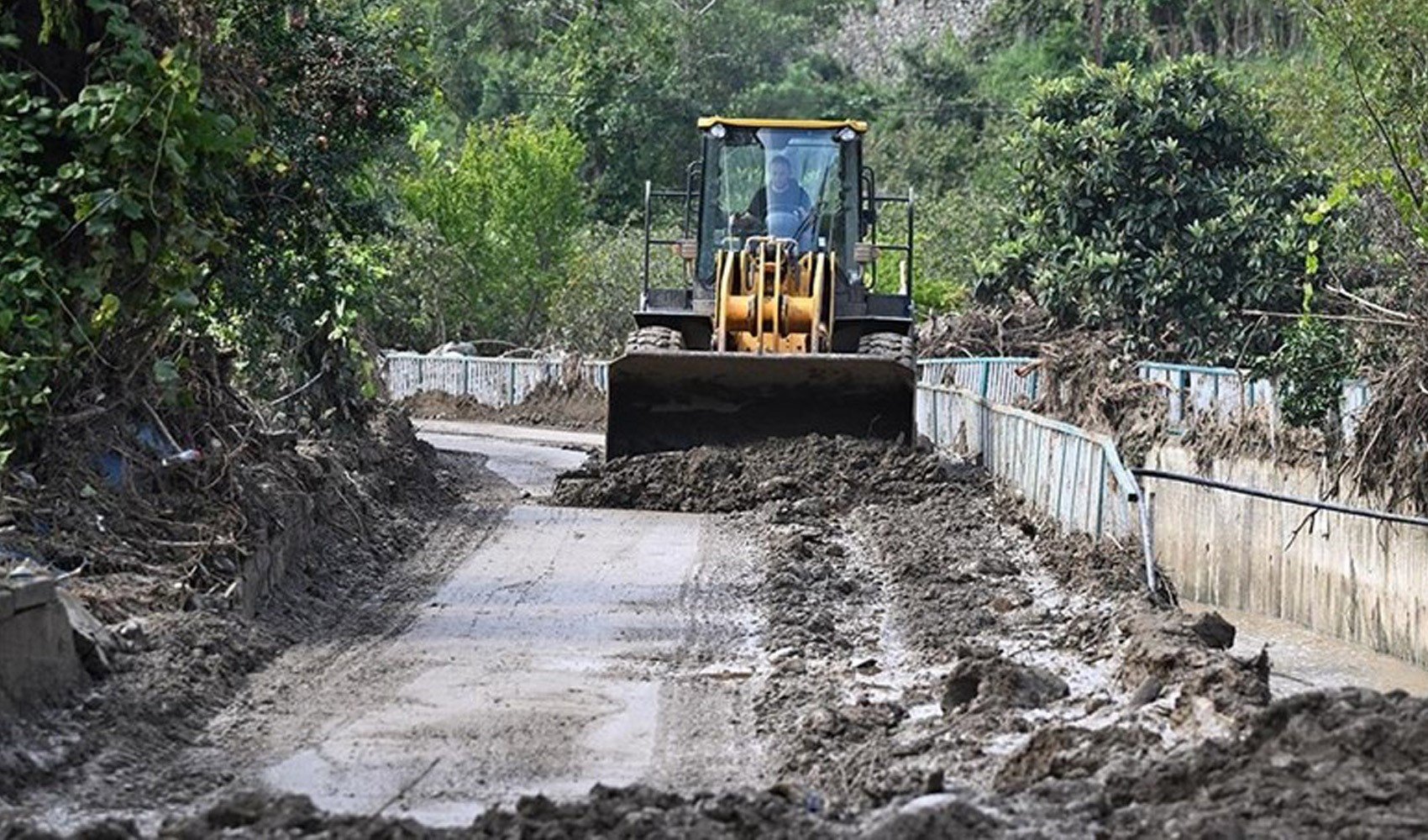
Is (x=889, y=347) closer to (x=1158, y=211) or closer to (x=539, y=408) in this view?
(x=1158, y=211)

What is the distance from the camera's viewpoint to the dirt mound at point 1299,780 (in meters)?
8.23

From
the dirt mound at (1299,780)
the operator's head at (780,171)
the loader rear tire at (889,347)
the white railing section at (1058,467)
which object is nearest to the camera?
the dirt mound at (1299,780)

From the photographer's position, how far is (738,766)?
36.4ft

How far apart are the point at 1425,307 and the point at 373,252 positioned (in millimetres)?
13013

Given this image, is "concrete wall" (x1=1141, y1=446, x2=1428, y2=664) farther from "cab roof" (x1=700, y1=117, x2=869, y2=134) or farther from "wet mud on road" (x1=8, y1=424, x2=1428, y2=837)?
"cab roof" (x1=700, y1=117, x2=869, y2=134)

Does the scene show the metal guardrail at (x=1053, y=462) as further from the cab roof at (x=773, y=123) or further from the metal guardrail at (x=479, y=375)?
the metal guardrail at (x=479, y=375)

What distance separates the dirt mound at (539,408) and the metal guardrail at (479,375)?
215 millimetres

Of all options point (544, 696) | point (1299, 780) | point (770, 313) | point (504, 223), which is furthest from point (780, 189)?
point (504, 223)

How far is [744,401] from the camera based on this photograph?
2397 cm

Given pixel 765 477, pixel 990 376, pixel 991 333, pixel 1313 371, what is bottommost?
pixel 765 477

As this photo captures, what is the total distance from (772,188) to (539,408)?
21214mm

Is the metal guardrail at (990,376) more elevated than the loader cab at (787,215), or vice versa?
the loader cab at (787,215)

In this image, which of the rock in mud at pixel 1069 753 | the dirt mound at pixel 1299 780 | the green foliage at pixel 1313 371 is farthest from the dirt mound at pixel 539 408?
the dirt mound at pixel 1299 780

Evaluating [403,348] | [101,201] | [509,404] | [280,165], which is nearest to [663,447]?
[280,165]
